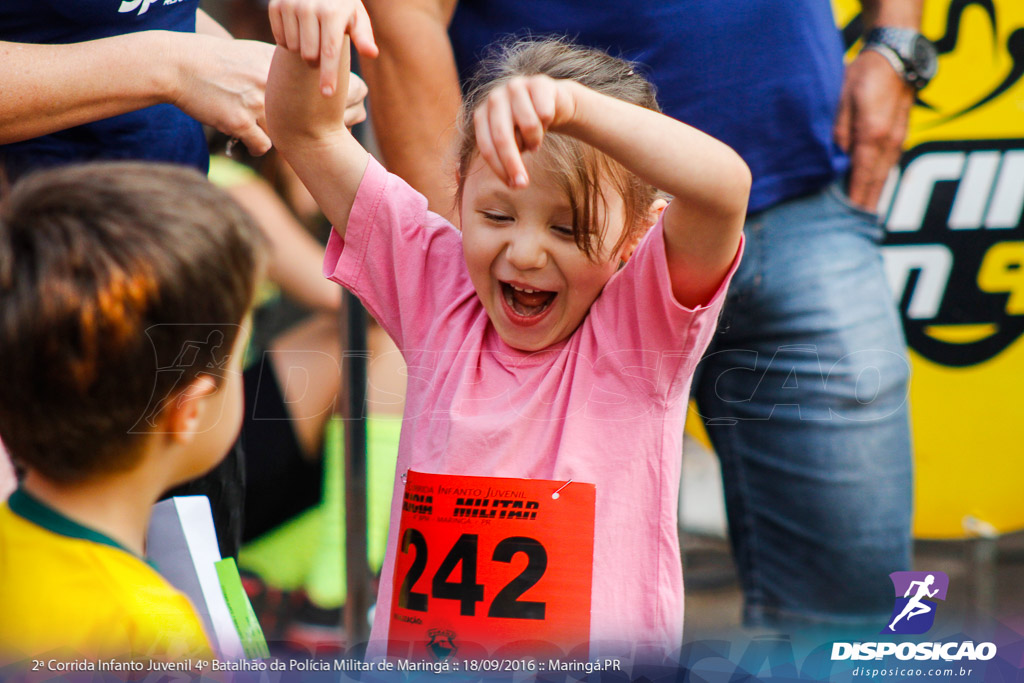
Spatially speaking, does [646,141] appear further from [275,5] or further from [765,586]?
[765,586]

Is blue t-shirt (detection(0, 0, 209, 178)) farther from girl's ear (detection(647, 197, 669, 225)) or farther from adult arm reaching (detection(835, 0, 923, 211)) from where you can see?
adult arm reaching (detection(835, 0, 923, 211))

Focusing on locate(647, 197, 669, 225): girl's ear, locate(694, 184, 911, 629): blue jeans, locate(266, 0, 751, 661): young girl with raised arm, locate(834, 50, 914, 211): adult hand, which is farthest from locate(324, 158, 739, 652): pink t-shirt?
locate(834, 50, 914, 211): adult hand

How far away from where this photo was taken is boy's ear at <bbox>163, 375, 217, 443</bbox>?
0.75m

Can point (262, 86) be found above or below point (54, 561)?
above

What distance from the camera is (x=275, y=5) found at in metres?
0.89

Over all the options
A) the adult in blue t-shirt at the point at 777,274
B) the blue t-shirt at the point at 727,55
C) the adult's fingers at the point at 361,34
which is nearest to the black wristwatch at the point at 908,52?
the adult in blue t-shirt at the point at 777,274

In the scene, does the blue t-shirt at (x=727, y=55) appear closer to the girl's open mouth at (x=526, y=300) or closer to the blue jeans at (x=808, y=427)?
the blue jeans at (x=808, y=427)

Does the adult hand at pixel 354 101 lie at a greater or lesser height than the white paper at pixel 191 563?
greater

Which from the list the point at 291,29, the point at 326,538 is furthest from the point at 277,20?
the point at 326,538

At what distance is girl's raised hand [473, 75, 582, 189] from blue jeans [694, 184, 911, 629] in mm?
825

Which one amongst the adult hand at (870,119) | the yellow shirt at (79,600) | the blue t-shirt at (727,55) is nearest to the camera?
the yellow shirt at (79,600)

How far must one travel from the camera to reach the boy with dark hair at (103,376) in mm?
679

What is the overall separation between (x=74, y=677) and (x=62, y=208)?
1.17ft

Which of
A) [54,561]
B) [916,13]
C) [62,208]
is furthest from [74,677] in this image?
[916,13]
